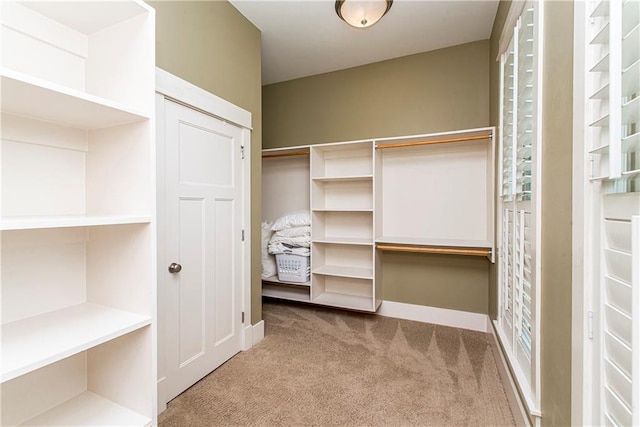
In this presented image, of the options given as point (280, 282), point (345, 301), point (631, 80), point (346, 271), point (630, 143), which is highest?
point (631, 80)

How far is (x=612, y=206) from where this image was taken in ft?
2.45

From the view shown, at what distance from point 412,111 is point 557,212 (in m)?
2.26

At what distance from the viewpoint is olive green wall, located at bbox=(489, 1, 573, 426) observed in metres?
0.99

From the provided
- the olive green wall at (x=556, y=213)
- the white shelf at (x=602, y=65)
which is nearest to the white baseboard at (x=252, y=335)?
the olive green wall at (x=556, y=213)

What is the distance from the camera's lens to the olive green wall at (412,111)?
284 centimetres

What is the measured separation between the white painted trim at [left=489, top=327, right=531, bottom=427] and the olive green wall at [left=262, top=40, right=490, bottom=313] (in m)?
0.83

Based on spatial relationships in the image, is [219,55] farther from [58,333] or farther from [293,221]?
[58,333]

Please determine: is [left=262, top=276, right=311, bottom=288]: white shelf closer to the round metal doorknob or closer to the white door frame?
the white door frame

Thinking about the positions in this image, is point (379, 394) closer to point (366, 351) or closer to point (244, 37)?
point (366, 351)

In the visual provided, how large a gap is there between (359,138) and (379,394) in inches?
99.8

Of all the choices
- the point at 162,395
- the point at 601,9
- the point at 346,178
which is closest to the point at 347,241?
the point at 346,178

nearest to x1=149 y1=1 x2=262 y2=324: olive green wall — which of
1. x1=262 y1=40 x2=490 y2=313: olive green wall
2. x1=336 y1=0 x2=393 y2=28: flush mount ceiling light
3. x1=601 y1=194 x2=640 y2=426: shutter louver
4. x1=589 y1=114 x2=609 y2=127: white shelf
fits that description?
x1=336 y1=0 x2=393 y2=28: flush mount ceiling light

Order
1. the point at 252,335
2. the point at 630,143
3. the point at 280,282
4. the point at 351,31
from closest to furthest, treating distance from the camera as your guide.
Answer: the point at 630,143 → the point at 252,335 → the point at 351,31 → the point at 280,282

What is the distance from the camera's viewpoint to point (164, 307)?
1.76 metres
